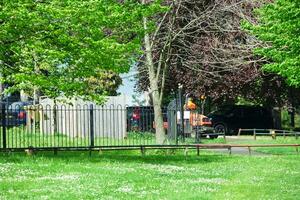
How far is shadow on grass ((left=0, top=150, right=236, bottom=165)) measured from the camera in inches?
757

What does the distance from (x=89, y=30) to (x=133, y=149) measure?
6224 millimetres

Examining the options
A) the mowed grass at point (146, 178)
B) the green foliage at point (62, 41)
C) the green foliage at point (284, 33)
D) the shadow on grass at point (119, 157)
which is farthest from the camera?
the green foliage at point (284, 33)

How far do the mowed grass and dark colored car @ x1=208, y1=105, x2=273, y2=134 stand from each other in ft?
67.5

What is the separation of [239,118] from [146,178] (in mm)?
28518

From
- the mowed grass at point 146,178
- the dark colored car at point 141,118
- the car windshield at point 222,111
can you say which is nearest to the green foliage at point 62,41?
the mowed grass at point 146,178

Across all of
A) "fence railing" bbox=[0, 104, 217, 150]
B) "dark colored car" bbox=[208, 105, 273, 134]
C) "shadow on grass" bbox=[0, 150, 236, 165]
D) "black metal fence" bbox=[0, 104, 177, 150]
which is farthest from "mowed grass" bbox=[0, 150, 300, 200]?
"dark colored car" bbox=[208, 105, 273, 134]

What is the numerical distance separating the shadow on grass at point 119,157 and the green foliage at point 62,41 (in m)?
2.03

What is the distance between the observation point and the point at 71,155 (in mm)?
21625

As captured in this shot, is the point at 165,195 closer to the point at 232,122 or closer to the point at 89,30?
the point at 89,30

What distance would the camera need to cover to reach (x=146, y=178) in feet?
47.6

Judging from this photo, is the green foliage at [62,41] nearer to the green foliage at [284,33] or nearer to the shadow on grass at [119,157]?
the shadow on grass at [119,157]

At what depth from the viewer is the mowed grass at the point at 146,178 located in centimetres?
1201

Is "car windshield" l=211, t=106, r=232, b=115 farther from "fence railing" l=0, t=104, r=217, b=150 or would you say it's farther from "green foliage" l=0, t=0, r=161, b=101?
"green foliage" l=0, t=0, r=161, b=101

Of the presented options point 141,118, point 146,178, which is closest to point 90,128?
point 141,118
